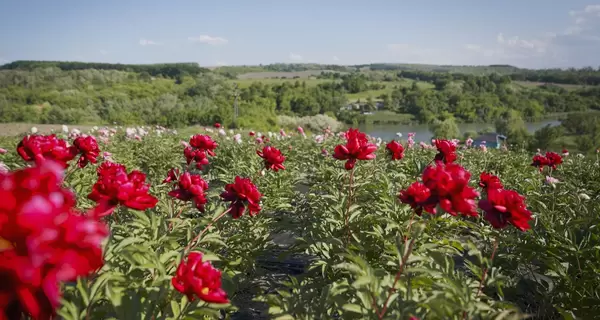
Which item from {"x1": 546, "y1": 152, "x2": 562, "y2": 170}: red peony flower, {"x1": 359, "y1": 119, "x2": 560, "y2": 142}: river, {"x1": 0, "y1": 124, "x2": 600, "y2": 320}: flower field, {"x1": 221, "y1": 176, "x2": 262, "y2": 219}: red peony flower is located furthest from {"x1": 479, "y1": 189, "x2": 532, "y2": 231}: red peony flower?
{"x1": 359, "y1": 119, "x2": 560, "y2": 142}: river

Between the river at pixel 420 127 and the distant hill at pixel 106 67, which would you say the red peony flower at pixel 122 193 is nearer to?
the river at pixel 420 127

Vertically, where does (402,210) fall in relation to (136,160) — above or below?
above

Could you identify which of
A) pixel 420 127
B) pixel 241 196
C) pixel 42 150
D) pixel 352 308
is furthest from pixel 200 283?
pixel 420 127

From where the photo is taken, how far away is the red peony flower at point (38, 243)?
0.63 m

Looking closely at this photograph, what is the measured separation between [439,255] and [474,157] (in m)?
6.33

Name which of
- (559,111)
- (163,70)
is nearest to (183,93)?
(163,70)

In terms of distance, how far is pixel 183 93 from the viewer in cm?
7138

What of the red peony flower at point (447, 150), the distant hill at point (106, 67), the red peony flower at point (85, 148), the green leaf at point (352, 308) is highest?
the distant hill at point (106, 67)

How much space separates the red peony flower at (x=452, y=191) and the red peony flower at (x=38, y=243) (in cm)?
115

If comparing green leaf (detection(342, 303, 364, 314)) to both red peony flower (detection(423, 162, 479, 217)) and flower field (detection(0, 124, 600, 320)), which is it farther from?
red peony flower (detection(423, 162, 479, 217))

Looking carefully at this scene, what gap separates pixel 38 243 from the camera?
24.7 inches

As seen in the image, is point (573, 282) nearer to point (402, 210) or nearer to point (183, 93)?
point (402, 210)

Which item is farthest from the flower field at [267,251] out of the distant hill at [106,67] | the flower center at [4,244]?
the distant hill at [106,67]

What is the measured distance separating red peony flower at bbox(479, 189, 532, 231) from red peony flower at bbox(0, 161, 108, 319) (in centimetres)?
152
